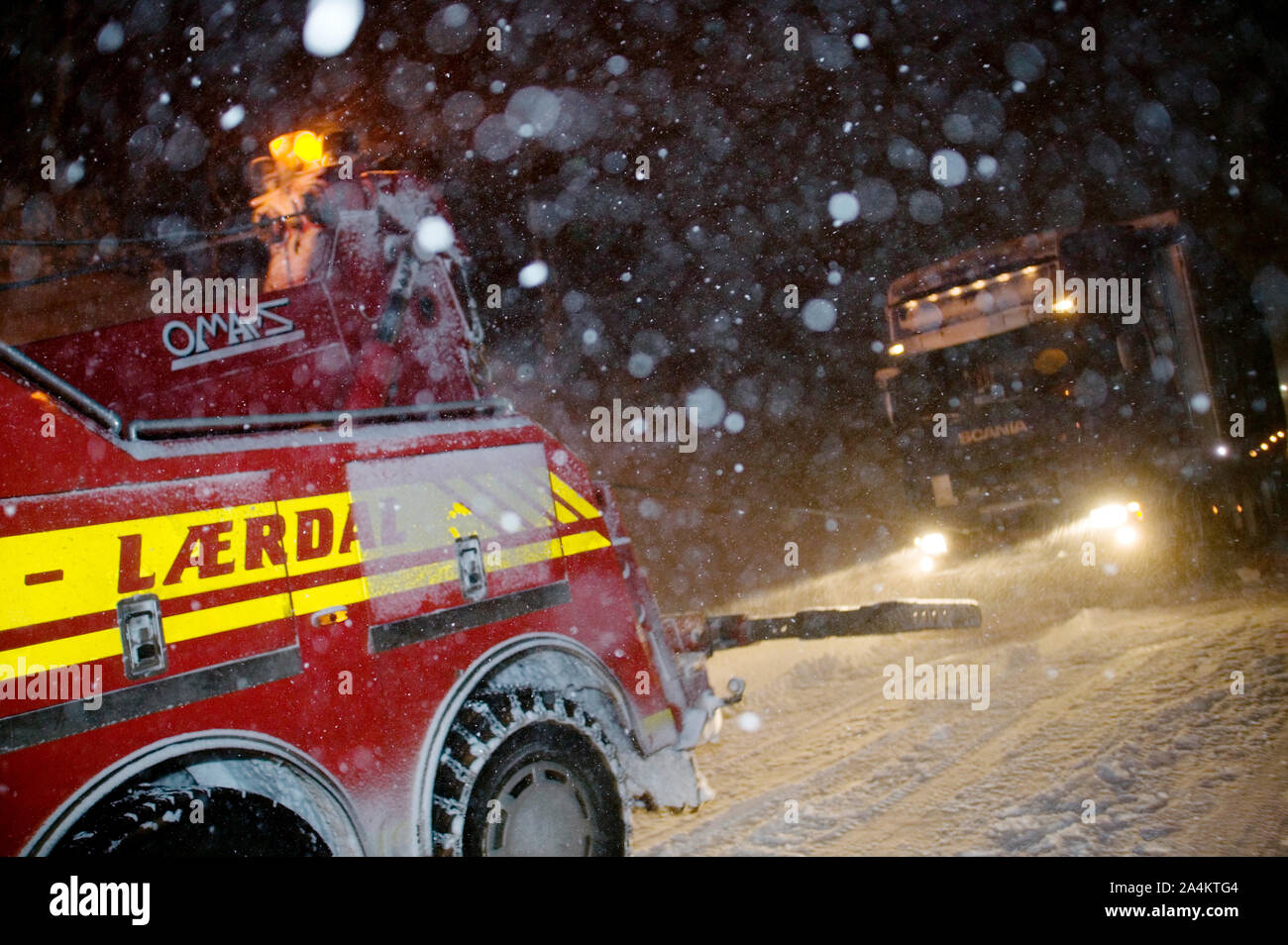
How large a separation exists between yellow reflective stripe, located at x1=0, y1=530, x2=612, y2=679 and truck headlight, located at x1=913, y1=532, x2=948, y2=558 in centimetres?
768

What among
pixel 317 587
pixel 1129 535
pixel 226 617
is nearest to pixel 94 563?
pixel 226 617

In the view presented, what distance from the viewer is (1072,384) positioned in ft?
27.8

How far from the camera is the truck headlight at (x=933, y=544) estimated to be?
9.45m

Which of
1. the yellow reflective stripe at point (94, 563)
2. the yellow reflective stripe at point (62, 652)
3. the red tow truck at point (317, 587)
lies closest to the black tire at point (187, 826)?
the red tow truck at point (317, 587)

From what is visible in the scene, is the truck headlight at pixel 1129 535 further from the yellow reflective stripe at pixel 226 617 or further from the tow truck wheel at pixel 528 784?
the yellow reflective stripe at pixel 226 617

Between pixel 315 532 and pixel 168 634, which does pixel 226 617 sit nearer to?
pixel 168 634

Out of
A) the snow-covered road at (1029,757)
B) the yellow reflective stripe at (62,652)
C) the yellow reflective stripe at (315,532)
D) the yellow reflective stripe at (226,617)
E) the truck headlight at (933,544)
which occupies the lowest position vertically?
the snow-covered road at (1029,757)

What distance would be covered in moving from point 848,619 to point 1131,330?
611 centimetres

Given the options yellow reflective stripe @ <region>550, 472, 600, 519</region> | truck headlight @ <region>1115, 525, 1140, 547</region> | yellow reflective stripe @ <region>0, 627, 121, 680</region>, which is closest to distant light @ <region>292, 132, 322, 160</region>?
yellow reflective stripe @ <region>550, 472, 600, 519</region>

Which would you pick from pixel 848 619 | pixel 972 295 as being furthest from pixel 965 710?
pixel 972 295

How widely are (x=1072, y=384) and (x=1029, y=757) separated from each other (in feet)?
18.9

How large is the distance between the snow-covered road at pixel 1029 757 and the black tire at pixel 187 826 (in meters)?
2.21

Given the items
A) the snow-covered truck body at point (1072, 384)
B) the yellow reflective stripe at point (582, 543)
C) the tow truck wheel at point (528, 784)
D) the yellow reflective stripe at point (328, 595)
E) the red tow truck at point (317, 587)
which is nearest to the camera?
the red tow truck at point (317, 587)
